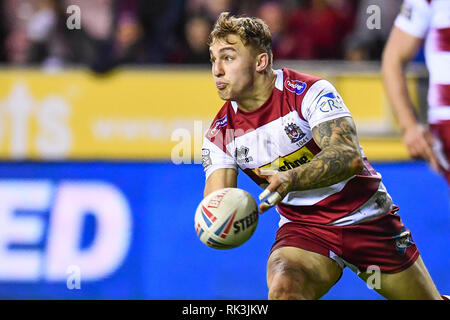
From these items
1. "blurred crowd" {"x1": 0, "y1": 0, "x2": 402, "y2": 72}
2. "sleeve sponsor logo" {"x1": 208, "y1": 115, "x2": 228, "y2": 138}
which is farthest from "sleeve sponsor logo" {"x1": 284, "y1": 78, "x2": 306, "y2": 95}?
"blurred crowd" {"x1": 0, "y1": 0, "x2": 402, "y2": 72}

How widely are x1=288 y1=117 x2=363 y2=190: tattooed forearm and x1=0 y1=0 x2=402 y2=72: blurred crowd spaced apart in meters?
4.36

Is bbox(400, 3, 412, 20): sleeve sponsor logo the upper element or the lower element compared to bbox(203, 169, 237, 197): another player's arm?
upper

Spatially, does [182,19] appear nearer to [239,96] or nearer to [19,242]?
[19,242]

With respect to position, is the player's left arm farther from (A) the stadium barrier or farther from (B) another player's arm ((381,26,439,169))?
(A) the stadium barrier

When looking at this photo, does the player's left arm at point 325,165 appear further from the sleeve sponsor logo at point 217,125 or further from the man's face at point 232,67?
the sleeve sponsor logo at point 217,125

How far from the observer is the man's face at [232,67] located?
15.3 feet

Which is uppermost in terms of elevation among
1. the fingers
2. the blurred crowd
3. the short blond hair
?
the blurred crowd

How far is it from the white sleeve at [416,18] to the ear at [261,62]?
0.81m

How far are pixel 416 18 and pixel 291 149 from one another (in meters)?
1.05

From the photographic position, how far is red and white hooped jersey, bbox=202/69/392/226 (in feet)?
15.5

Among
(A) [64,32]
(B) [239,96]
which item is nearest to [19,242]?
(A) [64,32]

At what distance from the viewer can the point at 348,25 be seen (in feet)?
29.5

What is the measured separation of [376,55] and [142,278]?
3540mm

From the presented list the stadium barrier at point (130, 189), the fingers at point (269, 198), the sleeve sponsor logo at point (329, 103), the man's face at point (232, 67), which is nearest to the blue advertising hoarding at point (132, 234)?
the stadium barrier at point (130, 189)
